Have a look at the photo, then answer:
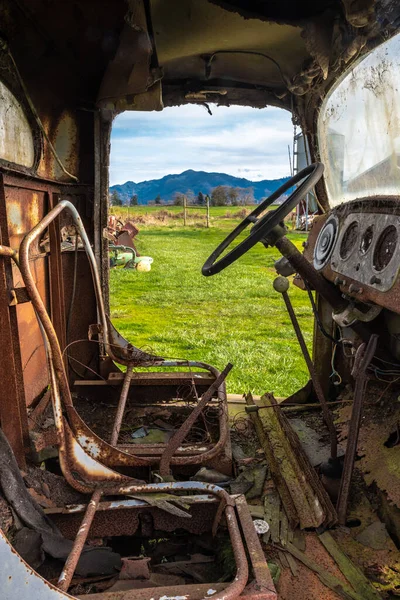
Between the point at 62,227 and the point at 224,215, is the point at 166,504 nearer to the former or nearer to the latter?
the point at 62,227

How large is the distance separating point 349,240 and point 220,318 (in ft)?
16.0

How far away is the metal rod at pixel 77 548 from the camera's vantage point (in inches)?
54.7

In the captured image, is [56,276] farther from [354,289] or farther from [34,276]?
[354,289]

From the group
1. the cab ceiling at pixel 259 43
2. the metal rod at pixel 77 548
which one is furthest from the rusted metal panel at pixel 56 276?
the cab ceiling at pixel 259 43

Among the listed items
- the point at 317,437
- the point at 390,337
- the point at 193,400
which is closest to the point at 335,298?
the point at 390,337

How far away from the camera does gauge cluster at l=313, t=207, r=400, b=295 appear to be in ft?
6.49

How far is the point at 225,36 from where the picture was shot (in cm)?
282

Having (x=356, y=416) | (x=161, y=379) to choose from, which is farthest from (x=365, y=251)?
(x=161, y=379)

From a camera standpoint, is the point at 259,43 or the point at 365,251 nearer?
the point at 365,251

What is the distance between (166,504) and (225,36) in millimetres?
2557

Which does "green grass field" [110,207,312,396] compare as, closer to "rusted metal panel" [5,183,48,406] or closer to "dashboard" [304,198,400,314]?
"dashboard" [304,198,400,314]

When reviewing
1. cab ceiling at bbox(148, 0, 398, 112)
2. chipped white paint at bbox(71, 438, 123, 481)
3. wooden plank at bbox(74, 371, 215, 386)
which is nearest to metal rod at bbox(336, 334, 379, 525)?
chipped white paint at bbox(71, 438, 123, 481)

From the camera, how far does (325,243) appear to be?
2779mm

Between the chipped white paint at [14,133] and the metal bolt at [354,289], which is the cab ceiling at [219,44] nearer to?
the chipped white paint at [14,133]
